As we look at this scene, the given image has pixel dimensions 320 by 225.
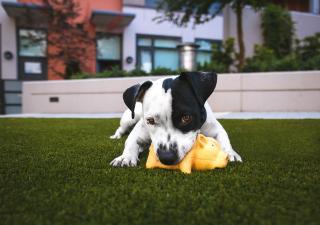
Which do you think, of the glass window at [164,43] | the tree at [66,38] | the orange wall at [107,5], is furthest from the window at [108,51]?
the tree at [66,38]

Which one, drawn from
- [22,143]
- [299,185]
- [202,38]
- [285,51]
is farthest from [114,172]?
[202,38]

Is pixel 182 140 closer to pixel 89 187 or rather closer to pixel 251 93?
pixel 89 187

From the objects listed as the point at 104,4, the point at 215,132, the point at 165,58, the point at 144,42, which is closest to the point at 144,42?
the point at 144,42

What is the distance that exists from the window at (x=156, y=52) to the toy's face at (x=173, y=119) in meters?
18.0

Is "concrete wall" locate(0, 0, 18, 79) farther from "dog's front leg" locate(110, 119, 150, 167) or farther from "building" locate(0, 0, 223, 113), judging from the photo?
"dog's front leg" locate(110, 119, 150, 167)

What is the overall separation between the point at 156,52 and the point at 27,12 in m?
7.24

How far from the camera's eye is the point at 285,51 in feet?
64.3

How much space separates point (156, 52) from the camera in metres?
21.5

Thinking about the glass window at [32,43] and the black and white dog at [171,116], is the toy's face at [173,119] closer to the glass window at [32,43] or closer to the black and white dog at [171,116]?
the black and white dog at [171,116]

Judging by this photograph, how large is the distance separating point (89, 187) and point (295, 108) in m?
8.83

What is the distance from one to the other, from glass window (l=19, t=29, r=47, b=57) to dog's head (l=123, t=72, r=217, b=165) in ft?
53.3

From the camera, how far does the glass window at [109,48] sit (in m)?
20.1

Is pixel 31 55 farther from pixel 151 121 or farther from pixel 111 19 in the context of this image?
pixel 151 121

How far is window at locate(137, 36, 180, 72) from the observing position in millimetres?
21141
